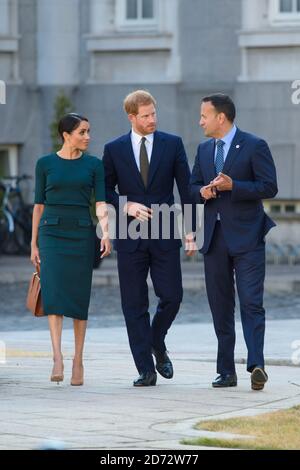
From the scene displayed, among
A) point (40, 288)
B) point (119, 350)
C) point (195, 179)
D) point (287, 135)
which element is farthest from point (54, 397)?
point (287, 135)

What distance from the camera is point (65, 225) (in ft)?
37.2

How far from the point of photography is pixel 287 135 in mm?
23047

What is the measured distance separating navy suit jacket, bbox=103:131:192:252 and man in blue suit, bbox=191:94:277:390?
150 mm

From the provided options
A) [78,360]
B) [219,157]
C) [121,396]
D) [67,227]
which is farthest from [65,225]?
[121,396]

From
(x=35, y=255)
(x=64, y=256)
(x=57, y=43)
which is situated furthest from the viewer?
(x=57, y=43)

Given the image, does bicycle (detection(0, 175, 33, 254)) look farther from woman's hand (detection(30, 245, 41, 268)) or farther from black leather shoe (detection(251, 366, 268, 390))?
black leather shoe (detection(251, 366, 268, 390))

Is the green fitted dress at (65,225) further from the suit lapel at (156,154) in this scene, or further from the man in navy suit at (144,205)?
the suit lapel at (156,154)

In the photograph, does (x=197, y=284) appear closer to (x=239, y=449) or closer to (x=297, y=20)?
(x=297, y=20)

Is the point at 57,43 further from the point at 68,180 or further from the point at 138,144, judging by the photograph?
the point at 68,180

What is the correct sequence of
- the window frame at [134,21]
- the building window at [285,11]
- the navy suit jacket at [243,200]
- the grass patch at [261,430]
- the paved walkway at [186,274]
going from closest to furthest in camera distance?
1. the grass patch at [261,430]
2. the navy suit jacket at [243,200]
3. the paved walkway at [186,274]
4. the building window at [285,11]
5. the window frame at [134,21]

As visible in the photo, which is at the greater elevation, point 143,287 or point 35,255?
point 35,255

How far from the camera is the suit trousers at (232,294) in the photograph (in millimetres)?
10977

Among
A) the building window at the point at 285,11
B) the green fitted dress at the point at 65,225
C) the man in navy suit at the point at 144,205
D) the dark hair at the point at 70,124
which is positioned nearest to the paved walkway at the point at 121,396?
the man in navy suit at the point at 144,205

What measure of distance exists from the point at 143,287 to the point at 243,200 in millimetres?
935
